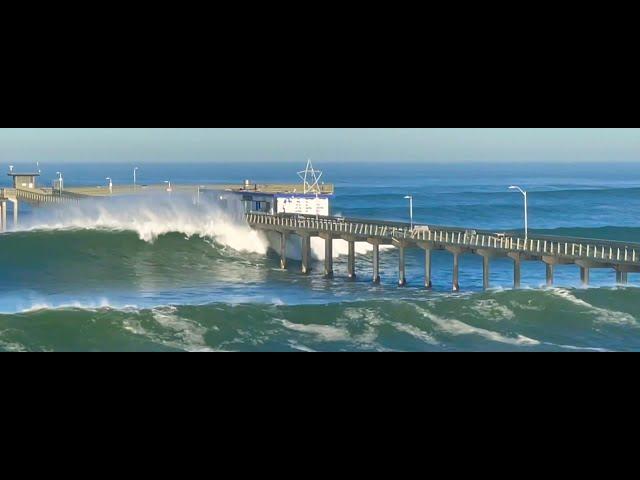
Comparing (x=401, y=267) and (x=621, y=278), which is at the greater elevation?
(x=621, y=278)

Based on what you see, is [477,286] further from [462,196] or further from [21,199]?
[462,196]

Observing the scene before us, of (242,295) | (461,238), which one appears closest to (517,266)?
(461,238)

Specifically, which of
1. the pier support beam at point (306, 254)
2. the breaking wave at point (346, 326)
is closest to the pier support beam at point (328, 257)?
the pier support beam at point (306, 254)

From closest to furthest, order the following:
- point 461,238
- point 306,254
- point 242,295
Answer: point 461,238 → point 242,295 → point 306,254

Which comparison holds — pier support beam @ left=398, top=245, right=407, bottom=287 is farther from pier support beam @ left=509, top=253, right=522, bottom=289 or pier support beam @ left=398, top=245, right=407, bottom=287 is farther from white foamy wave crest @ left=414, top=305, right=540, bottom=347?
white foamy wave crest @ left=414, top=305, right=540, bottom=347

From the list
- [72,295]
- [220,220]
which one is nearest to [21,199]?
[220,220]

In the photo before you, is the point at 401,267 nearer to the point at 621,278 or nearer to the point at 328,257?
the point at 328,257
